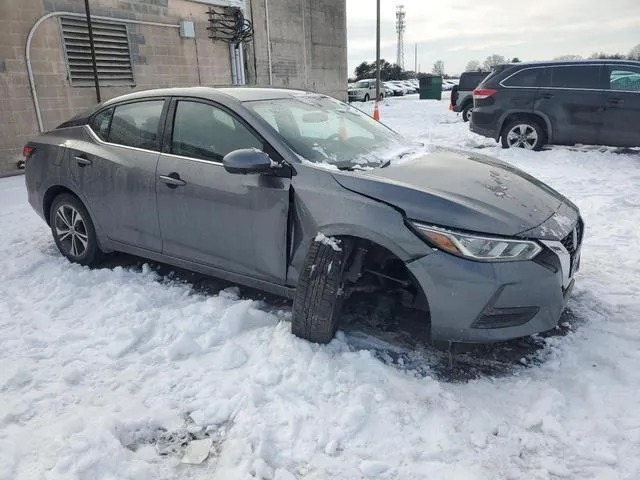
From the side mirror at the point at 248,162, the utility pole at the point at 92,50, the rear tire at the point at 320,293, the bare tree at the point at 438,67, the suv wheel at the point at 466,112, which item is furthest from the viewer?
the bare tree at the point at 438,67

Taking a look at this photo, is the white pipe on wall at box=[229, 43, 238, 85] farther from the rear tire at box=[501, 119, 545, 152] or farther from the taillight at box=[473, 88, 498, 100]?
the rear tire at box=[501, 119, 545, 152]

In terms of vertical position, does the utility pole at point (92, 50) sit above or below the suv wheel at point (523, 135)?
above

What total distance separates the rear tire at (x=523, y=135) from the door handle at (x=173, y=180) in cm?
736

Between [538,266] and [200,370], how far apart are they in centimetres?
190

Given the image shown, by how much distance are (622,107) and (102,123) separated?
7933 millimetres

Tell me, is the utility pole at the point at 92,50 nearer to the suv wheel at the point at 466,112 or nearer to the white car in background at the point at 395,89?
the suv wheel at the point at 466,112

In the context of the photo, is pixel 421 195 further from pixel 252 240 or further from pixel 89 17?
pixel 89 17

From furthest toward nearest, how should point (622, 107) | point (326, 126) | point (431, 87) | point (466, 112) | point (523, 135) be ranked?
1. point (431, 87)
2. point (466, 112)
3. point (523, 135)
4. point (622, 107)
5. point (326, 126)

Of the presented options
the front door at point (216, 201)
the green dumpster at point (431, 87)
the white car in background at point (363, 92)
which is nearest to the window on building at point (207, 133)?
the front door at point (216, 201)

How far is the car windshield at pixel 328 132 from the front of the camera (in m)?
3.21

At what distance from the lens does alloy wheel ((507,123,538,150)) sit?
897 cm

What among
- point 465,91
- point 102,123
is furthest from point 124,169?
point 465,91

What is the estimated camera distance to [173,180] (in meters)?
3.51

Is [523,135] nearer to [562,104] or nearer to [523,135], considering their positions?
[523,135]
